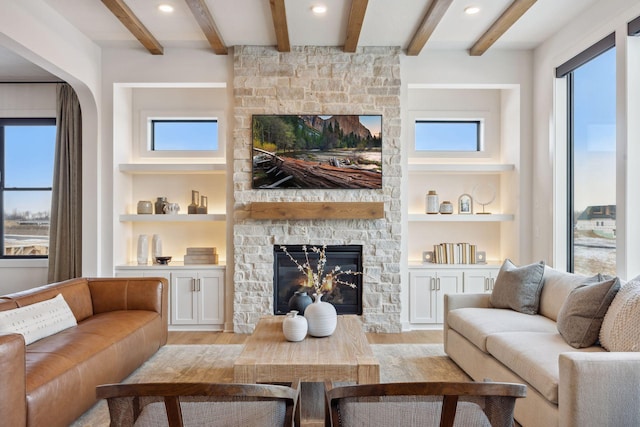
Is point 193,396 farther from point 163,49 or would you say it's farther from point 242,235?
point 163,49

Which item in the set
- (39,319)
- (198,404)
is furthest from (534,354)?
(39,319)

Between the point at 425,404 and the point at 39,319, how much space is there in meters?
2.68

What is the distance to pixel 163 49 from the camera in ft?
15.8

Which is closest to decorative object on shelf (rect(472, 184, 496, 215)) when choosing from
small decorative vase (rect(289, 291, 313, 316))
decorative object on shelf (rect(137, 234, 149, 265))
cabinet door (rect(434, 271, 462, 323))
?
cabinet door (rect(434, 271, 462, 323))

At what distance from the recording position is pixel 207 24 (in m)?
4.04

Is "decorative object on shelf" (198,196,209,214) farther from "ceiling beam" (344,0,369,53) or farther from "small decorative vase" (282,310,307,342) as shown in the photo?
"small decorative vase" (282,310,307,342)

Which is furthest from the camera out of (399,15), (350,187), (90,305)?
(350,187)

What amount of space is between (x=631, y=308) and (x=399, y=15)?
298 cm

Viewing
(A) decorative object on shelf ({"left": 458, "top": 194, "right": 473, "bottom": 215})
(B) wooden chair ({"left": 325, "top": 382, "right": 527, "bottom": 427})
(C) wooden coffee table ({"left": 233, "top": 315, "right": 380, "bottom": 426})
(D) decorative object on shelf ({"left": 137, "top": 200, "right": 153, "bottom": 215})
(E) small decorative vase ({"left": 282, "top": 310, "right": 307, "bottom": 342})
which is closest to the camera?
(B) wooden chair ({"left": 325, "top": 382, "right": 527, "bottom": 427})

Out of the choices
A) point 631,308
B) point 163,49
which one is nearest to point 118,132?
point 163,49

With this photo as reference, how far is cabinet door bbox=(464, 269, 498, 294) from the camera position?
486 centimetres

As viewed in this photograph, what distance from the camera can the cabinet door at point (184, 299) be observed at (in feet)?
15.8

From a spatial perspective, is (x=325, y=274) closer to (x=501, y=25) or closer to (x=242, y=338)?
(x=242, y=338)

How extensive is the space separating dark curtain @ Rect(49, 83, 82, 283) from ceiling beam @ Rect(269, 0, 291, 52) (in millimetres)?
2523
